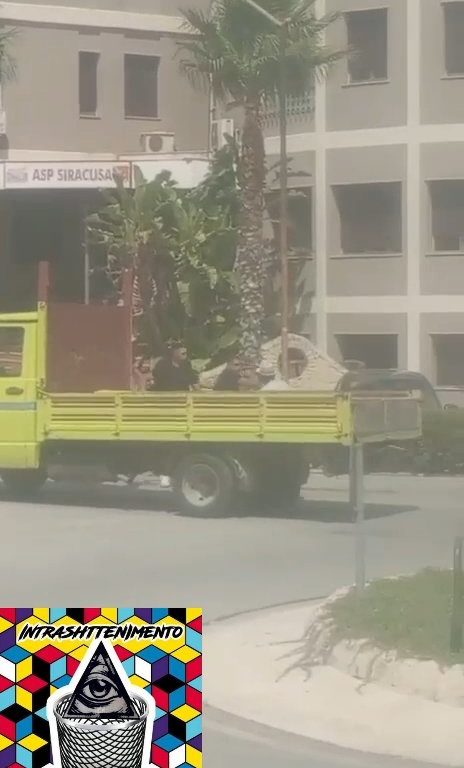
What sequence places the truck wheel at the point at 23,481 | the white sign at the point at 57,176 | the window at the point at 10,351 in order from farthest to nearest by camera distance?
the white sign at the point at 57,176
the truck wheel at the point at 23,481
the window at the point at 10,351

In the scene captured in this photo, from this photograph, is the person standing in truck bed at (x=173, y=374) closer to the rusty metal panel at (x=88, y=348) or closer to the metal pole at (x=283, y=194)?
the metal pole at (x=283, y=194)

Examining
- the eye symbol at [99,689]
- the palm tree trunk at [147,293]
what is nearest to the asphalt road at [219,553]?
the eye symbol at [99,689]

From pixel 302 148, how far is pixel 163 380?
29.7 ft

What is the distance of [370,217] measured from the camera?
3634 centimetres

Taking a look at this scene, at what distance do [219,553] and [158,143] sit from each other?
74.9 feet

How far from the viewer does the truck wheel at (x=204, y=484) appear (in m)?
18.5

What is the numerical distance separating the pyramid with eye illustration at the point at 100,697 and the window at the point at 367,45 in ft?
103

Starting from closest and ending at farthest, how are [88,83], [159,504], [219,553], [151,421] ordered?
[219,553] → [151,421] → [159,504] → [88,83]

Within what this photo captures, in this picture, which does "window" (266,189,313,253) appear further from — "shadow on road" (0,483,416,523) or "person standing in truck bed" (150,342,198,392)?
"shadow on road" (0,483,416,523)

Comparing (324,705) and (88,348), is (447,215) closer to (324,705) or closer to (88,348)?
(88,348)

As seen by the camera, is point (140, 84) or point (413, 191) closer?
point (413, 191)

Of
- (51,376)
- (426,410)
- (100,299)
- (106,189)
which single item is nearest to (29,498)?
(51,376)

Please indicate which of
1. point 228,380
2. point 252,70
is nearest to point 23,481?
point 228,380

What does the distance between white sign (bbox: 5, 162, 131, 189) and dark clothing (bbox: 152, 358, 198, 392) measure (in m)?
6.06
